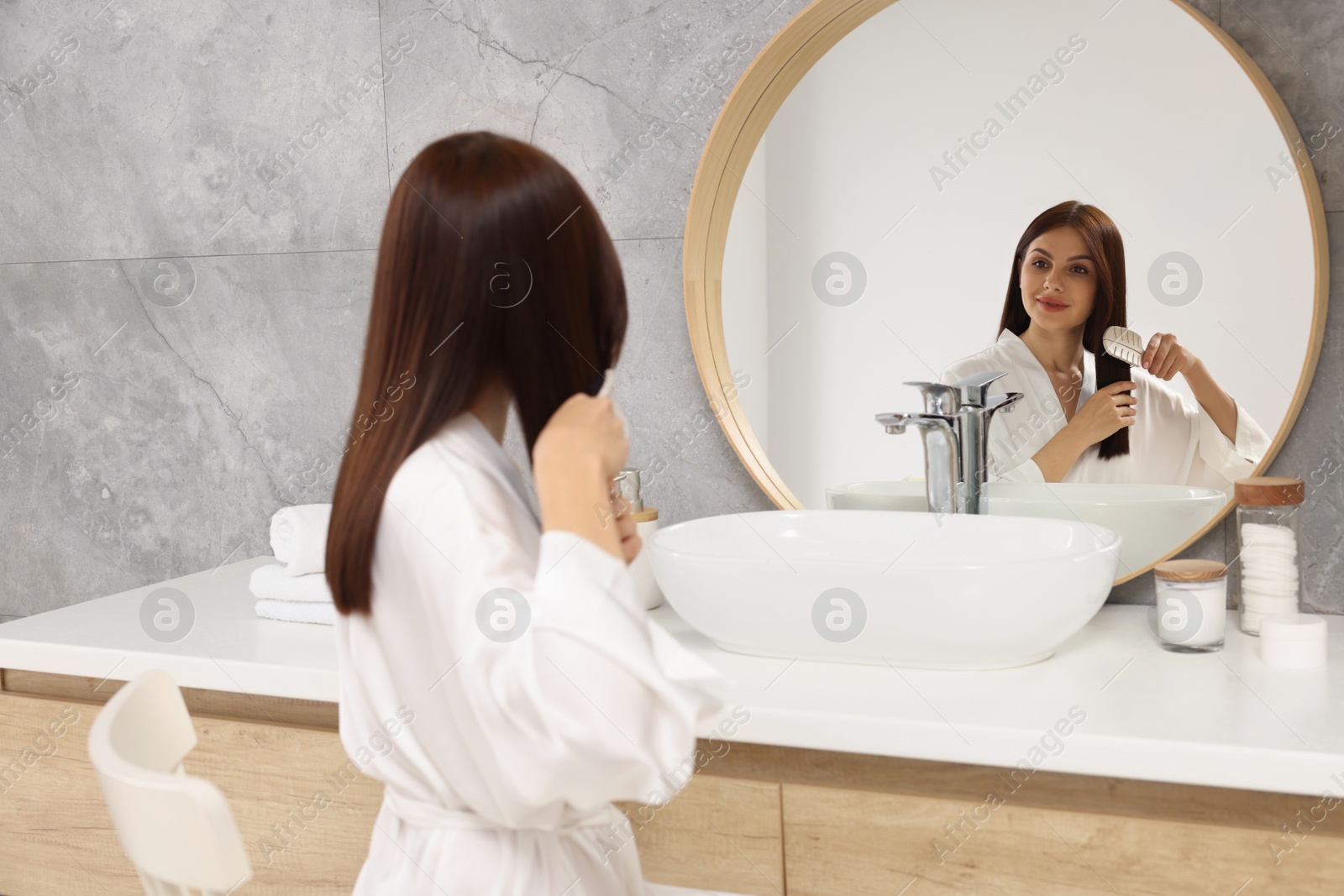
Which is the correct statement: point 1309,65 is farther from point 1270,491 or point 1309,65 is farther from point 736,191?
point 736,191

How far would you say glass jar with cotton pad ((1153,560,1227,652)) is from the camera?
120 cm

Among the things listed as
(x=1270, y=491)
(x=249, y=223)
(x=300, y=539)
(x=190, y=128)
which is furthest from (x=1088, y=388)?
(x=190, y=128)

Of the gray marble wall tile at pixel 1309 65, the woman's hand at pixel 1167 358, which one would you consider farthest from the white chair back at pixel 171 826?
the gray marble wall tile at pixel 1309 65

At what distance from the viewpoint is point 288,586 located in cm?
152

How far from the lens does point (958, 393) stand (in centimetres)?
147

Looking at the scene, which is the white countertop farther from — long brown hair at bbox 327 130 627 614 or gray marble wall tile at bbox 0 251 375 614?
gray marble wall tile at bbox 0 251 375 614

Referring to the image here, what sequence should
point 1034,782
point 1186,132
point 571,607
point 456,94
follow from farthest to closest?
point 456,94
point 1186,132
point 1034,782
point 571,607

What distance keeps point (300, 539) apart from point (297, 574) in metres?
0.05

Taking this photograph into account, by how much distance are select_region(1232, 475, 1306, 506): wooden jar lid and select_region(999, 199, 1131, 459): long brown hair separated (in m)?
0.20

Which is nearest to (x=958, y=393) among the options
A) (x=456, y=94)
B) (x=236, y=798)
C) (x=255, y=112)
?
(x=456, y=94)

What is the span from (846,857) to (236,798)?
78cm

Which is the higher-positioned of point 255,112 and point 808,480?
point 255,112

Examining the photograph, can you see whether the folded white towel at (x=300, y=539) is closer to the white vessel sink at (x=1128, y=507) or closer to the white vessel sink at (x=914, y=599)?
the white vessel sink at (x=914, y=599)

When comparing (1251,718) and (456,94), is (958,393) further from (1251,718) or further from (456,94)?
(456,94)
